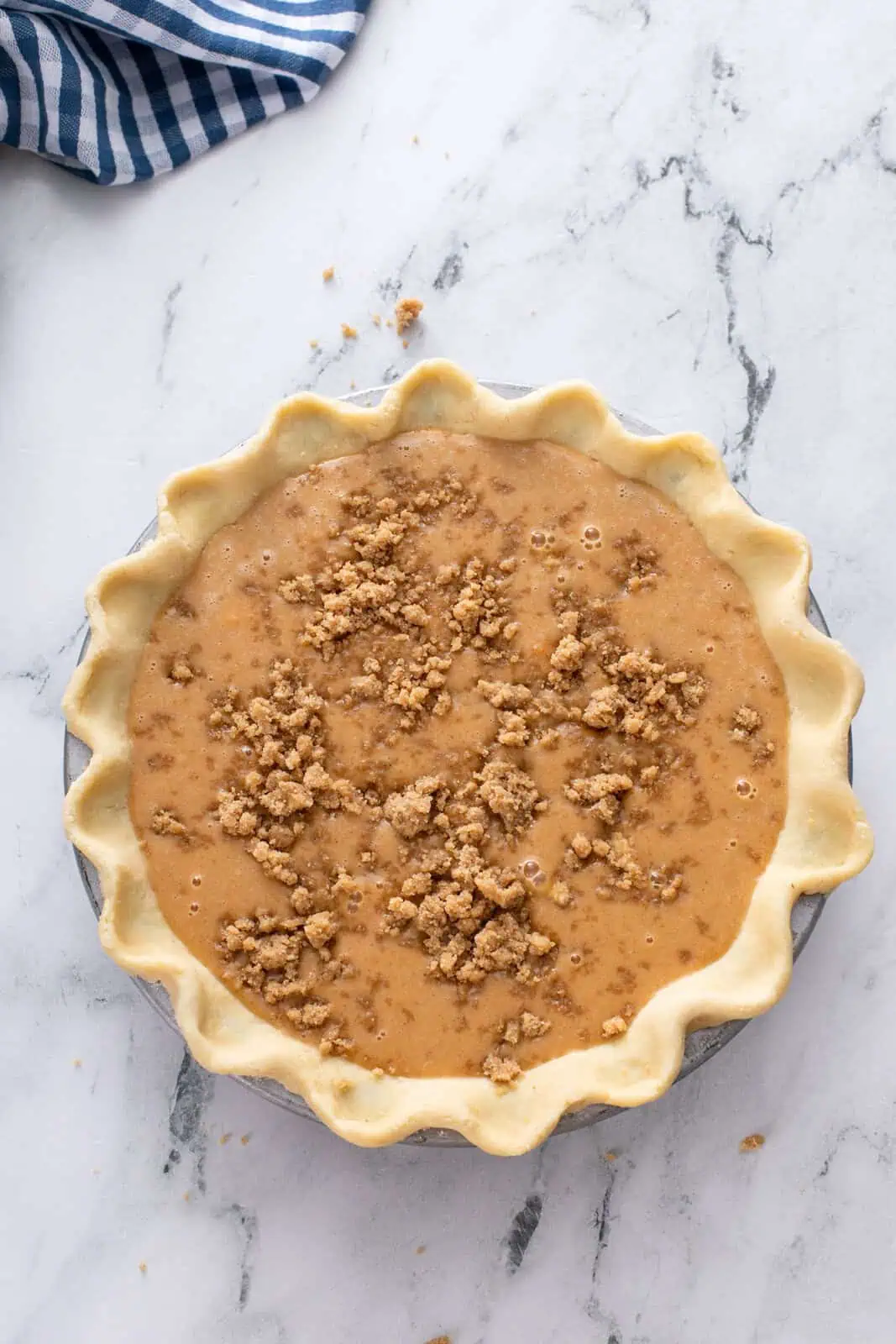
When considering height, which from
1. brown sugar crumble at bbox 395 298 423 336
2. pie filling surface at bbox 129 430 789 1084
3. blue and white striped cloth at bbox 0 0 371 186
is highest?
blue and white striped cloth at bbox 0 0 371 186

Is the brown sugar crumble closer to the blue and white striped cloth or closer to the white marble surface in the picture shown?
the white marble surface

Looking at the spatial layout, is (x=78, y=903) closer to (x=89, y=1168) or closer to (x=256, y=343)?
(x=89, y=1168)

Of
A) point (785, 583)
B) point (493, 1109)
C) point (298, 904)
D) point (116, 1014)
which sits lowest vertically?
point (116, 1014)

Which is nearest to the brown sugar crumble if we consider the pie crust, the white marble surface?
the white marble surface

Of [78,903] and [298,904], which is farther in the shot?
[78,903]

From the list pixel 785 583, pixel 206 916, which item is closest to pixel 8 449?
pixel 206 916

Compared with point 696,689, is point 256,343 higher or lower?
higher

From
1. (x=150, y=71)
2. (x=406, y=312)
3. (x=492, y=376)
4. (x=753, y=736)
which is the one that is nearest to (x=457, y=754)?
(x=753, y=736)
